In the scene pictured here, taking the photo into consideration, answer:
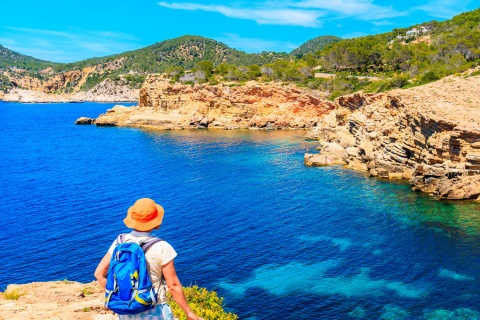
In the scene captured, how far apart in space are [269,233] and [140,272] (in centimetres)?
2477

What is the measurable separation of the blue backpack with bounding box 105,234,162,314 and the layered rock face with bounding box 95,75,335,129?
86034mm

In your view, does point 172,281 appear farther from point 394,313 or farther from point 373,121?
point 373,121

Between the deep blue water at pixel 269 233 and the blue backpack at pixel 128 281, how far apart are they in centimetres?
1464

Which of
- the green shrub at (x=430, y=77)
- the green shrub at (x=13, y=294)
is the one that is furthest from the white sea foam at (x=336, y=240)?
the green shrub at (x=430, y=77)

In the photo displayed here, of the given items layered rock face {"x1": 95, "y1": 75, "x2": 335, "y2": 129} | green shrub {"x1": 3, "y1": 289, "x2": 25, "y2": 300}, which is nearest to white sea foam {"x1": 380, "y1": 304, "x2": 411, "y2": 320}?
green shrub {"x1": 3, "y1": 289, "x2": 25, "y2": 300}

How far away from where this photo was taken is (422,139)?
4284cm

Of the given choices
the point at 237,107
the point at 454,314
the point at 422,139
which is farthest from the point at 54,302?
the point at 237,107

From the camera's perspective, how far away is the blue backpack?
6.47 metres

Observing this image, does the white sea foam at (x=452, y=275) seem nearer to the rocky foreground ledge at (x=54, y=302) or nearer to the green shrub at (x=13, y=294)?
the rocky foreground ledge at (x=54, y=302)

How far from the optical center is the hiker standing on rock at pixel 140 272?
6.48 m

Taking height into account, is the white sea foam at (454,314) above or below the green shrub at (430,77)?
below

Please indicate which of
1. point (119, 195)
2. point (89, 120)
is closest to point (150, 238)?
point (119, 195)

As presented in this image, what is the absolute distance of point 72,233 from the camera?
31.0 metres

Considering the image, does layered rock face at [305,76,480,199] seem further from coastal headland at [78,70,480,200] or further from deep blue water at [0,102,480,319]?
deep blue water at [0,102,480,319]
